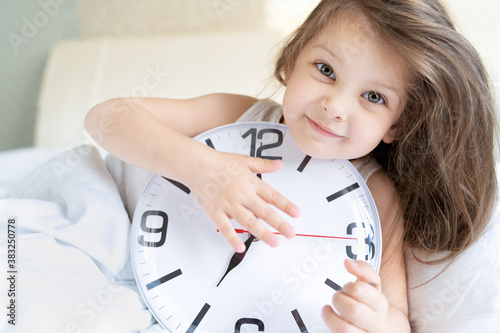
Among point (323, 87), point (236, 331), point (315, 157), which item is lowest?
point (236, 331)

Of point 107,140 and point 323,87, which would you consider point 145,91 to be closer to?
point 107,140

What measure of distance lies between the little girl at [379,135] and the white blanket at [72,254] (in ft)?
0.34

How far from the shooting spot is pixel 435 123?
0.83m

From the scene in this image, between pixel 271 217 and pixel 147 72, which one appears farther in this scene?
pixel 147 72

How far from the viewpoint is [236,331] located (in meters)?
0.76

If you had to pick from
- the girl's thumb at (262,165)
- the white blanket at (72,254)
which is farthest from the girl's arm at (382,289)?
the white blanket at (72,254)

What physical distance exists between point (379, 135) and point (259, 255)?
0.28 meters

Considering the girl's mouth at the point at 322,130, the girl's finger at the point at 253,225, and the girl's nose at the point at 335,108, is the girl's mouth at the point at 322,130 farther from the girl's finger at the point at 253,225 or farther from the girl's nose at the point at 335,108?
the girl's finger at the point at 253,225

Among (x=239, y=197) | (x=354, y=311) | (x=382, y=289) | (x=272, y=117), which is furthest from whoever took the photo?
(x=272, y=117)

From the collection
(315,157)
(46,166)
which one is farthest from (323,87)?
(46,166)

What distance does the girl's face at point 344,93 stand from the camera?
0.74m

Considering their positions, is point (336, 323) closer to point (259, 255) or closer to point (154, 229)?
point (259, 255)

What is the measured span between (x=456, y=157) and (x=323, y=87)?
0.94 feet

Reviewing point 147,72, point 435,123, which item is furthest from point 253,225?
point 147,72
